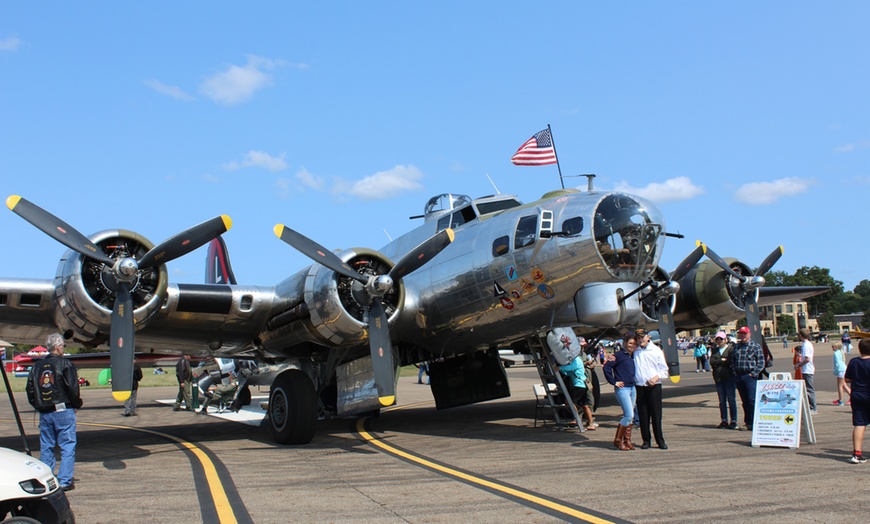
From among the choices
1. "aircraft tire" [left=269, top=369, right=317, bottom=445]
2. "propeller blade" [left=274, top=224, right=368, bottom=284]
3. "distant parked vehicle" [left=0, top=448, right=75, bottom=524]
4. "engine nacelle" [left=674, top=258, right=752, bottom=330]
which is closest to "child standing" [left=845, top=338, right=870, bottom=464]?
"propeller blade" [left=274, top=224, right=368, bottom=284]

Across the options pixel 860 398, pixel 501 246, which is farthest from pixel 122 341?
pixel 860 398

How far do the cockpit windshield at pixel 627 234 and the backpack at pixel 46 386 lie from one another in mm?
7106

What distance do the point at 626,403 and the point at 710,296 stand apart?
759 cm

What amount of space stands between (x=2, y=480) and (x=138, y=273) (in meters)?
6.59

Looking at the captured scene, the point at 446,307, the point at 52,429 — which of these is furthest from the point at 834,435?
the point at 52,429

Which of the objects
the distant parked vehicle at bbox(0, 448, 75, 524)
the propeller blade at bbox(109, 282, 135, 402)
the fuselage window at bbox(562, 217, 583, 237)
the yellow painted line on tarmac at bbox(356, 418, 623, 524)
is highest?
the fuselage window at bbox(562, 217, 583, 237)

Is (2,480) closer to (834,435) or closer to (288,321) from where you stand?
(288,321)

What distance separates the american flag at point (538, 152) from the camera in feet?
53.4

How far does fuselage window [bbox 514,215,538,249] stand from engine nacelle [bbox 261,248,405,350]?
209cm

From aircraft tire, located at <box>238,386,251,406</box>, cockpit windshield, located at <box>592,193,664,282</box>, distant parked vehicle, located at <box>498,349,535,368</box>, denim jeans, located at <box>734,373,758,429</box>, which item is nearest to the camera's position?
cockpit windshield, located at <box>592,193,664,282</box>

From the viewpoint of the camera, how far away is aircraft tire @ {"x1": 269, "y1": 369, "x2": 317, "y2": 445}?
1189cm

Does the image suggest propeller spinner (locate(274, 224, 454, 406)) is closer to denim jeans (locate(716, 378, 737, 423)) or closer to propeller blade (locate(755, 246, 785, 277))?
denim jeans (locate(716, 378, 737, 423))

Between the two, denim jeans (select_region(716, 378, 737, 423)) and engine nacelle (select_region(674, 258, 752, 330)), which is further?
engine nacelle (select_region(674, 258, 752, 330))

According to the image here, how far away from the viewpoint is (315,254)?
36.7 ft
